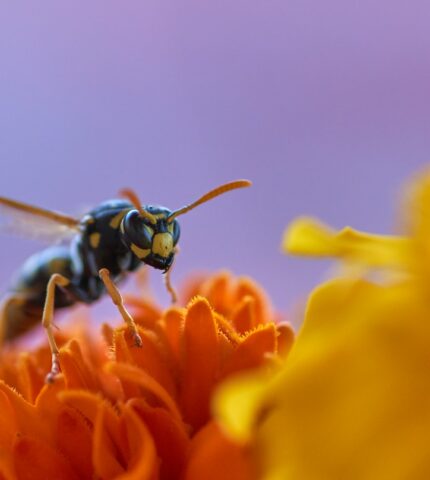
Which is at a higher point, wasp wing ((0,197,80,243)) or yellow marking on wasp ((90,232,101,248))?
wasp wing ((0,197,80,243))

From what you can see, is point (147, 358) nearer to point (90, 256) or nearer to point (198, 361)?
point (198, 361)

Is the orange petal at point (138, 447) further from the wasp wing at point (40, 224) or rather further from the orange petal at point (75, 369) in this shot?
the wasp wing at point (40, 224)

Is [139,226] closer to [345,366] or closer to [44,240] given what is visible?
[44,240]

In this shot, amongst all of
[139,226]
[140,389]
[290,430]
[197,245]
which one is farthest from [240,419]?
[197,245]

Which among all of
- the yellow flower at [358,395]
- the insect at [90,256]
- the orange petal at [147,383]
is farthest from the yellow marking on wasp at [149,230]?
the yellow flower at [358,395]

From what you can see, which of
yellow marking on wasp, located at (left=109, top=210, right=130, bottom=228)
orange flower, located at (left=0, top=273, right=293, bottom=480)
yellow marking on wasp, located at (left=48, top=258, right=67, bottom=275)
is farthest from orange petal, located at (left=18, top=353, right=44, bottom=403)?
yellow marking on wasp, located at (left=48, top=258, right=67, bottom=275)

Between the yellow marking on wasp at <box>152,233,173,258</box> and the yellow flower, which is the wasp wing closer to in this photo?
the yellow marking on wasp at <box>152,233,173,258</box>
